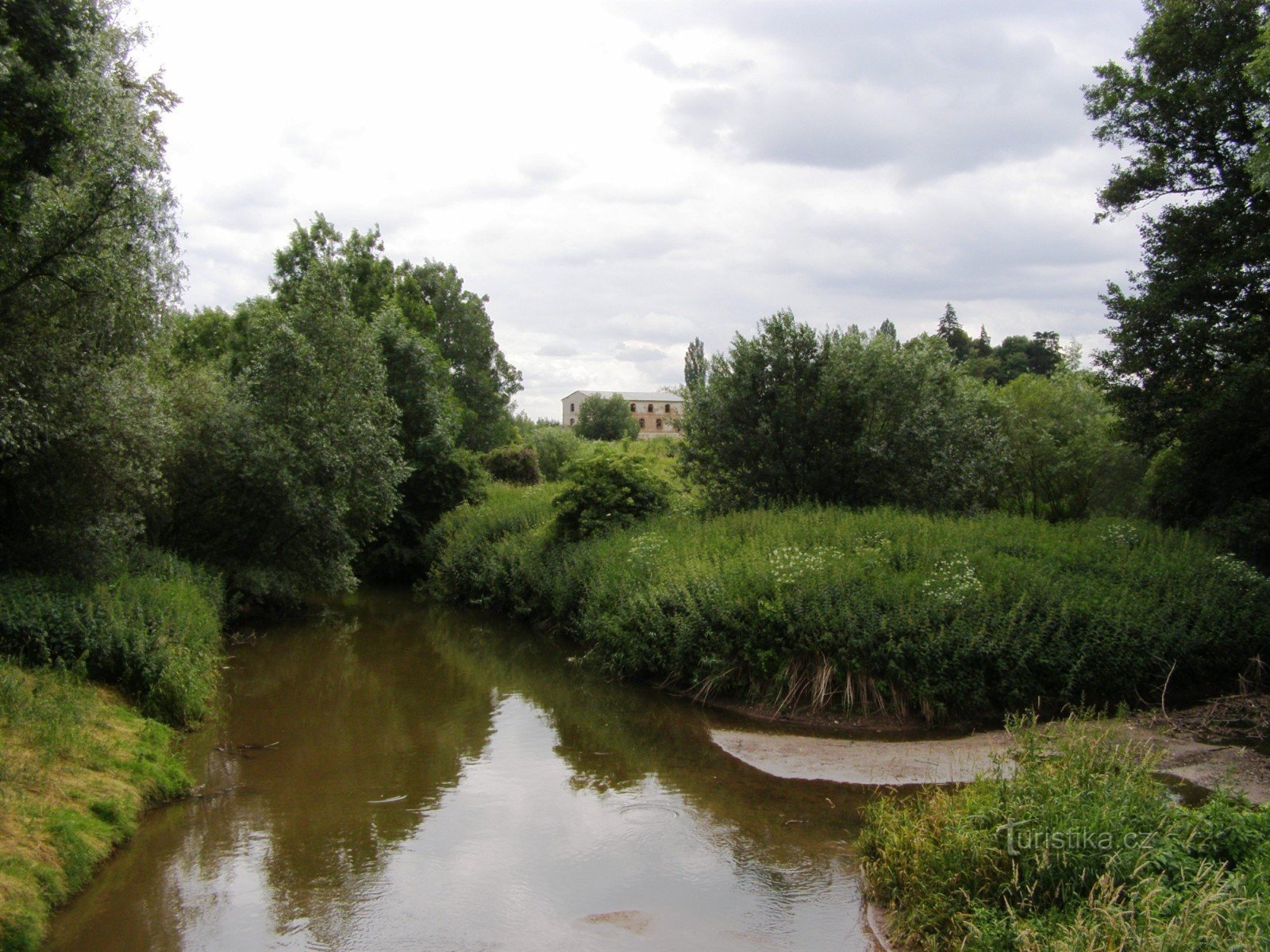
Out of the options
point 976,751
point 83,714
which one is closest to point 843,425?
point 976,751

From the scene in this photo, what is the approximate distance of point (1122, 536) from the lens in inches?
657

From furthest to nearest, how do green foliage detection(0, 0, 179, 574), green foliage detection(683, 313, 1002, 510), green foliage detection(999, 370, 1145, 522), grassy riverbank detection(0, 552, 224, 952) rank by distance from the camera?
Answer: green foliage detection(999, 370, 1145, 522), green foliage detection(683, 313, 1002, 510), green foliage detection(0, 0, 179, 574), grassy riverbank detection(0, 552, 224, 952)

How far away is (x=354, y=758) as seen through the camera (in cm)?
1248

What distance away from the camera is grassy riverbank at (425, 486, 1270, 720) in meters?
13.1

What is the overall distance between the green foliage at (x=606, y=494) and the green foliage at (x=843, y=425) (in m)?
1.68

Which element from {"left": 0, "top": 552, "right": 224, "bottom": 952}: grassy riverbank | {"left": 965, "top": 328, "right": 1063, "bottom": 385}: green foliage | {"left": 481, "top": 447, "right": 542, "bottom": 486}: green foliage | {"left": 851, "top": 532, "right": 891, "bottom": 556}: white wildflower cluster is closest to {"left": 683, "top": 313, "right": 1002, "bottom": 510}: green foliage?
{"left": 851, "top": 532, "right": 891, "bottom": 556}: white wildflower cluster

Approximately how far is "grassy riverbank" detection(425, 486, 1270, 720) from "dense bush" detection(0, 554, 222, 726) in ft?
23.3

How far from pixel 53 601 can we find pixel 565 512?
12.6 metres

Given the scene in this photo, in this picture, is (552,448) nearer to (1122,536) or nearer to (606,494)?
(606,494)

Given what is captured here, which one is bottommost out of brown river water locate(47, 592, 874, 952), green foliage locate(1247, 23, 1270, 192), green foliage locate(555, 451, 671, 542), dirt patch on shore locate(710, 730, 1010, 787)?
brown river water locate(47, 592, 874, 952)

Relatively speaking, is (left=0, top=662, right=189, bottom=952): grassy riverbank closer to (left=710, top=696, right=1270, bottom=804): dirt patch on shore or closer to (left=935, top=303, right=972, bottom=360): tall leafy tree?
(left=710, top=696, right=1270, bottom=804): dirt patch on shore

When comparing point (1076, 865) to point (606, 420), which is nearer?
point (1076, 865)

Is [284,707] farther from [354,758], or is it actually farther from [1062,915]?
[1062,915]

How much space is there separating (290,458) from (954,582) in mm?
14737
